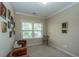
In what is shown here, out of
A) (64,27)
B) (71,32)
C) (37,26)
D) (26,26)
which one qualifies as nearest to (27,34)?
(26,26)

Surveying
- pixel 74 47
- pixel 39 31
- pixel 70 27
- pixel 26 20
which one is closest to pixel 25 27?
pixel 26 20

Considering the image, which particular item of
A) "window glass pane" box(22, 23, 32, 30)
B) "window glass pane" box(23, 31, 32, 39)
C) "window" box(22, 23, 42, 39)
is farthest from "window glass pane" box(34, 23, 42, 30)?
"window glass pane" box(23, 31, 32, 39)

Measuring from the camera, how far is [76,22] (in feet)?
9.55

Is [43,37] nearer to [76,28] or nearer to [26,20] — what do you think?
[26,20]

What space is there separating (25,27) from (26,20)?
487 millimetres

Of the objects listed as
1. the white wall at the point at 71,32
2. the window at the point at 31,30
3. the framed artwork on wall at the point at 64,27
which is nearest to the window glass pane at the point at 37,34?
the window at the point at 31,30

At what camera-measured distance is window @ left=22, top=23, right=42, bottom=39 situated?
502cm

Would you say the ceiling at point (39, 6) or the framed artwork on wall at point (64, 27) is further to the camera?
the framed artwork on wall at point (64, 27)

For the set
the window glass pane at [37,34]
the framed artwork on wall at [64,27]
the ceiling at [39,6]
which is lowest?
the window glass pane at [37,34]

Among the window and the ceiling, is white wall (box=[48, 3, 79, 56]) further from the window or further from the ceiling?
the window

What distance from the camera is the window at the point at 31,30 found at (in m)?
5.02

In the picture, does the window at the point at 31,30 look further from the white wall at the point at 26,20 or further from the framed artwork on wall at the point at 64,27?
the framed artwork on wall at the point at 64,27

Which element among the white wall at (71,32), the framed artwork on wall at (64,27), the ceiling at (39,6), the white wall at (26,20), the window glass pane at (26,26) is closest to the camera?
the white wall at (71,32)

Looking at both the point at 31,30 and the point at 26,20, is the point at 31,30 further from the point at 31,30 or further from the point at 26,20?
the point at 26,20
